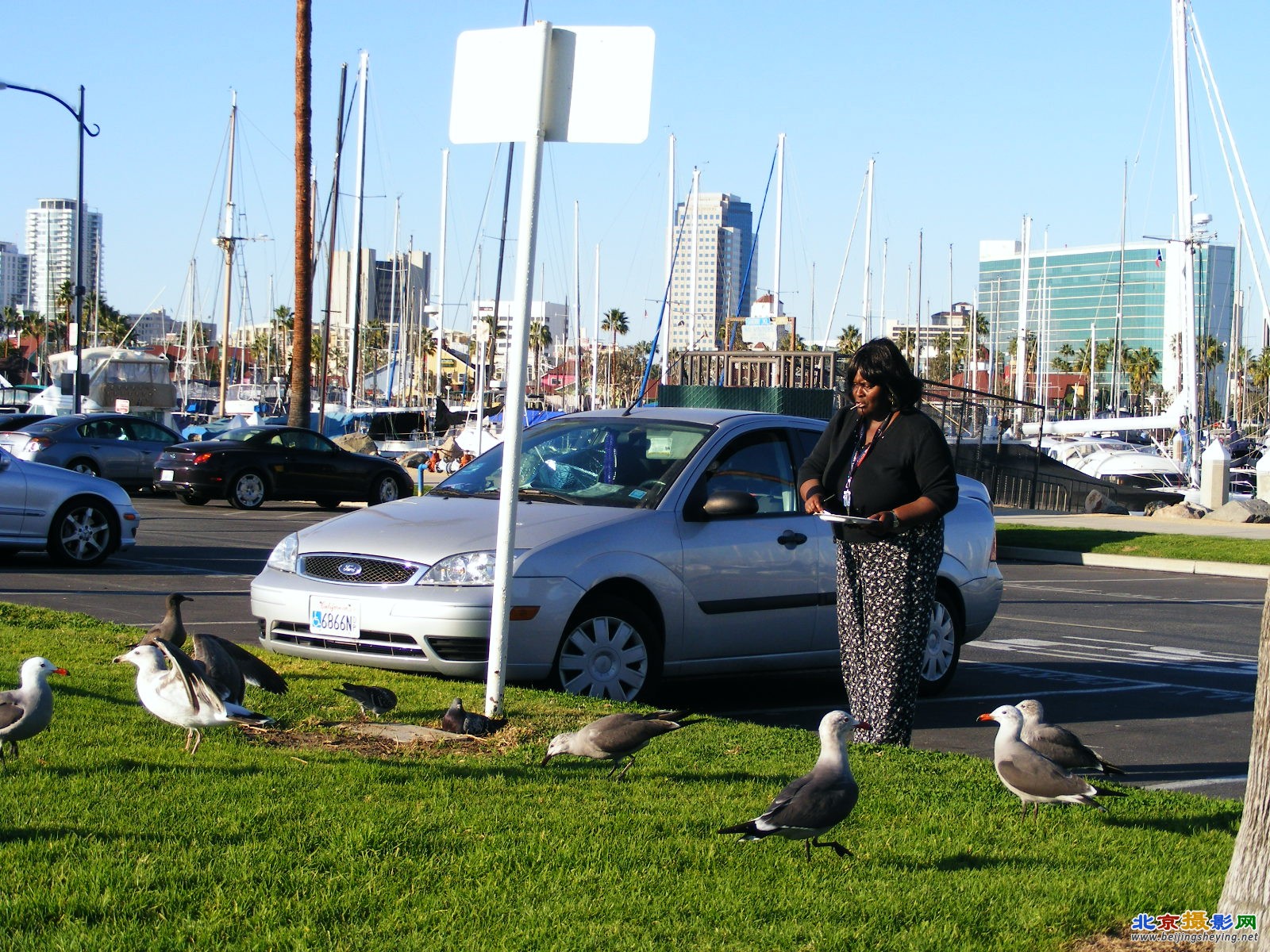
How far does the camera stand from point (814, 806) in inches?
175

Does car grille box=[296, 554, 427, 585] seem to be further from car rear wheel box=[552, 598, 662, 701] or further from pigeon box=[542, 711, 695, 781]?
pigeon box=[542, 711, 695, 781]

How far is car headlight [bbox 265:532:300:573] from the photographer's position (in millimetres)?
8203

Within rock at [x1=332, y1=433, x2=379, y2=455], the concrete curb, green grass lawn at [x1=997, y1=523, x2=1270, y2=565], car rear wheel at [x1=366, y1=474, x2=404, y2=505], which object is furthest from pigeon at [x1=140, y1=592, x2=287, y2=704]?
rock at [x1=332, y1=433, x2=379, y2=455]

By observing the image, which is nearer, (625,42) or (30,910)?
(30,910)

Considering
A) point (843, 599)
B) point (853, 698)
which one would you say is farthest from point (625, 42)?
point (853, 698)

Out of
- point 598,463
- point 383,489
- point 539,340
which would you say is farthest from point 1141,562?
point 539,340

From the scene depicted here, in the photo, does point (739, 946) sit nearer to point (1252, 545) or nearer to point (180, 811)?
point (180, 811)

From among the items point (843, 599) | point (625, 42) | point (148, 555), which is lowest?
point (148, 555)

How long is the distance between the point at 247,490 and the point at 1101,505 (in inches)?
748

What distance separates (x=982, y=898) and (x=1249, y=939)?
0.88 m

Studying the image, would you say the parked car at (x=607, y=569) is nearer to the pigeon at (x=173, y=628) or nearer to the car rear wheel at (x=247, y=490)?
the pigeon at (x=173, y=628)

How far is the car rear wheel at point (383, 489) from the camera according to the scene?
27.3 m

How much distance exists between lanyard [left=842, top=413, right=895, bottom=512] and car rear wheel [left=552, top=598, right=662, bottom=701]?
177 cm

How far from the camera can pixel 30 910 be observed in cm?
375
